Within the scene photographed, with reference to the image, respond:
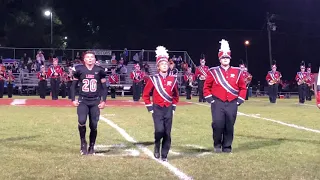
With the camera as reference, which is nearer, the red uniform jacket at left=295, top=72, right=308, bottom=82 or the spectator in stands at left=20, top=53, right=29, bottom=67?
the red uniform jacket at left=295, top=72, right=308, bottom=82

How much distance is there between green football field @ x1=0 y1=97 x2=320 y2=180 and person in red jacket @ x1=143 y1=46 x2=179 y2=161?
36cm

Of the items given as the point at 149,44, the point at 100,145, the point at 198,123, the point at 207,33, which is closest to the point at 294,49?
the point at 207,33

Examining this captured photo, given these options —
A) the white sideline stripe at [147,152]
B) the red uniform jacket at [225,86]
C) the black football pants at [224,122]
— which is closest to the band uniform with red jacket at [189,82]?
the white sideline stripe at [147,152]

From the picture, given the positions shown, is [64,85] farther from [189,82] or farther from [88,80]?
[88,80]

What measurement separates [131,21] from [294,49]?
52.2ft

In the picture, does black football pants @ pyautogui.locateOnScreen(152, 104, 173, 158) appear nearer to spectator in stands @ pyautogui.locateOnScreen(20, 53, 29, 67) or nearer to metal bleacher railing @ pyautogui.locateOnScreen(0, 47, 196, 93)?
metal bleacher railing @ pyautogui.locateOnScreen(0, 47, 196, 93)

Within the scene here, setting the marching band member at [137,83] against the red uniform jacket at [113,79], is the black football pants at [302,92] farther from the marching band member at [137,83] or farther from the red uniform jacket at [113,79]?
the red uniform jacket at [113,79]

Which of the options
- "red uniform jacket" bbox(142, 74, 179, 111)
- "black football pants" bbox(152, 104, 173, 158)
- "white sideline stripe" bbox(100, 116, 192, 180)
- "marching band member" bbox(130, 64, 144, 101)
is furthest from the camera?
"marching band member" bbox(130, 64, 144, 101)

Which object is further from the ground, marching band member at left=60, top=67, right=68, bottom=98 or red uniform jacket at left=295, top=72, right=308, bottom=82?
red uniform jacket at left=295, top=72, right=308, bottom=82

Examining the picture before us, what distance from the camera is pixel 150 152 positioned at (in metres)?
10.2

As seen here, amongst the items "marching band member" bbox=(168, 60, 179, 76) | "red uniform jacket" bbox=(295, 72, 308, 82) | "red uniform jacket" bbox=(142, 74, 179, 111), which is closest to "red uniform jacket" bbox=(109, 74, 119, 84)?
"marching band member" bbox=(168, 60, 179, 76)

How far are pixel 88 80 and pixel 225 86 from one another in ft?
8.37

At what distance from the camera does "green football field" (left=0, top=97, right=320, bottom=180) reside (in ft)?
26.0

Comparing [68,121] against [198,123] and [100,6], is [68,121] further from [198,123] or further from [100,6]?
[100,6]
